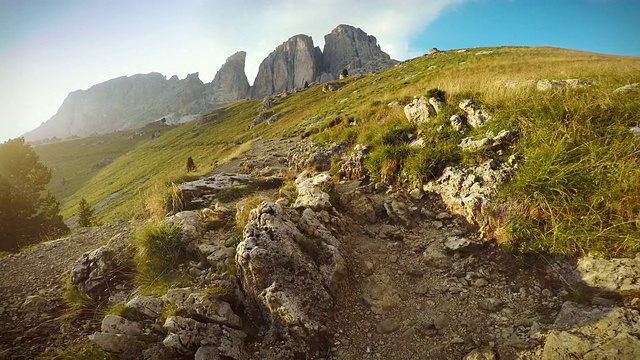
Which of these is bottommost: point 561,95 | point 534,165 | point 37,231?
point 37,231

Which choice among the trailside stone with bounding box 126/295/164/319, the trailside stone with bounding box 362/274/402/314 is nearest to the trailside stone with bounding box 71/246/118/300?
the trailside stone with bounding box 126/295/164/319

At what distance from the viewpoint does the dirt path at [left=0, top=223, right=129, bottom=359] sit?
5.48m

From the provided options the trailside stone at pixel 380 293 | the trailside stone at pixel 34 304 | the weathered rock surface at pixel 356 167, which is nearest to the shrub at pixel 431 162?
the weathered rock surface at pixel 356 167

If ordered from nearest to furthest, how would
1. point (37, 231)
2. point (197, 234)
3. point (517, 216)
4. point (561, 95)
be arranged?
1. point (517, 216)
2. point (197, 234)
3. point (561, 95)
4. point (37, 231)

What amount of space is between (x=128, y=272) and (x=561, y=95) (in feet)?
45.9

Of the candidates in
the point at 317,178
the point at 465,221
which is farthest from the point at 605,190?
the point at 317,178

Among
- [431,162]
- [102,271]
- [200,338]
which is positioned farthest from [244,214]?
[431,162]

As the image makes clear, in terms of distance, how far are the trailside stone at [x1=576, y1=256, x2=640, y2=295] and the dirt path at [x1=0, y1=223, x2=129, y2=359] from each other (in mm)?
10512

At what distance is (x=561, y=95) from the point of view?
8.48m

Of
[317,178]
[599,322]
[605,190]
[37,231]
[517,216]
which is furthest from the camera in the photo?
[37,231]

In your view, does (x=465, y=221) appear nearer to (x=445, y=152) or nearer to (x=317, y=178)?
(x=445, y=152)

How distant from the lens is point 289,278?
18.9 ft

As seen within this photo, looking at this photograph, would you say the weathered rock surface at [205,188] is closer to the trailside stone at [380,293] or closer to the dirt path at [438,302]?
the dirt path at [438,302]

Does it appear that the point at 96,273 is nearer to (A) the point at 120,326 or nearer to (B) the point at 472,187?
(A) the point at 120,326
